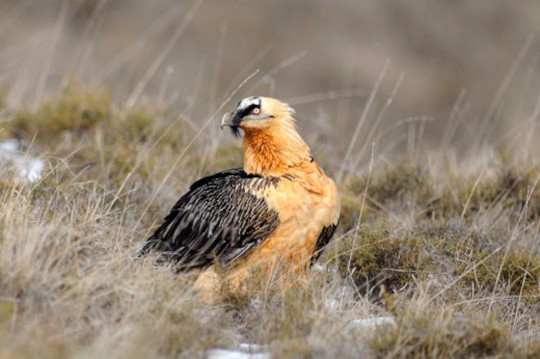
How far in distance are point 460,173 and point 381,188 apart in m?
0.78

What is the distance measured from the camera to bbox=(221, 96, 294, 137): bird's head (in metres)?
5.66

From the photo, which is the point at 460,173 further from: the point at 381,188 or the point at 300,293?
the point at 300,293

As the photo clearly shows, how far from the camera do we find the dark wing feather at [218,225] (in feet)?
17.8

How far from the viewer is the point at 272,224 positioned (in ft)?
17.7

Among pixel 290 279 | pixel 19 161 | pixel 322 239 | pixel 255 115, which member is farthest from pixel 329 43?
pixel 290 279

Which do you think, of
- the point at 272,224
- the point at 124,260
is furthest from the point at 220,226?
the point at 124,260

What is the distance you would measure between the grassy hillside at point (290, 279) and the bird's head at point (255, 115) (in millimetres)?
520

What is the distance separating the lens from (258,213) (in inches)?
213

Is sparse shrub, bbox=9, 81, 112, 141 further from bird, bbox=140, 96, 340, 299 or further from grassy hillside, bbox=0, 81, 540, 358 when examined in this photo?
bird, bbox=140, 96, 340, 299

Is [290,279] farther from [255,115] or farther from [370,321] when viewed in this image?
[255,115]

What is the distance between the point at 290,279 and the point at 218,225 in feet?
2.13

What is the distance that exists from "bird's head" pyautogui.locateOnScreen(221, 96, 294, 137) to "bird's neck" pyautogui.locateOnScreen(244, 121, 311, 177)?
36 mm

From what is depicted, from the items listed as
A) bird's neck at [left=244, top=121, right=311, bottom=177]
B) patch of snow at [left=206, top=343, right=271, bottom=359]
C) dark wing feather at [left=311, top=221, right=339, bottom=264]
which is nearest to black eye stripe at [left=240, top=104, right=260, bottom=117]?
bird's neck at [left=244, top=121, right=311, bottom=177]

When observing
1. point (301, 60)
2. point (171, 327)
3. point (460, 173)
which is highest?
point (171, 327)
